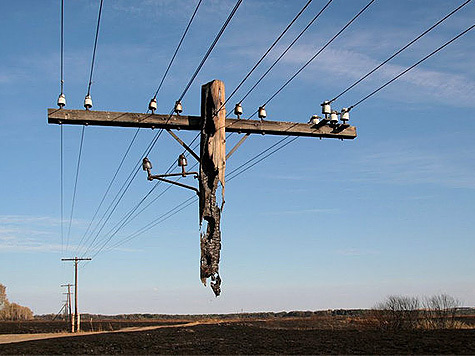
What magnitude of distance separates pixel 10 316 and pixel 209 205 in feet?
405

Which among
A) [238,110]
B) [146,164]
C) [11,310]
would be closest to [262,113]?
[238,110]

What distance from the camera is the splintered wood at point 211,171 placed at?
11633 mm

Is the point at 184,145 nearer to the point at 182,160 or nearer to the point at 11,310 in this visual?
the point at 182,160

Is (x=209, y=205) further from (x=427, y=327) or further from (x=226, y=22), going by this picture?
(x=427, y=327)

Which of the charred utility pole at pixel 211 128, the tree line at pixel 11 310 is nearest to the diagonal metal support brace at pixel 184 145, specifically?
the charred utility pole at pixel 211 128

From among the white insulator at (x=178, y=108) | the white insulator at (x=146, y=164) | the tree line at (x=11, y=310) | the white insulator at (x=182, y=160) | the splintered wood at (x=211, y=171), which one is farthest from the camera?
the tree line at (x=11, y=310)

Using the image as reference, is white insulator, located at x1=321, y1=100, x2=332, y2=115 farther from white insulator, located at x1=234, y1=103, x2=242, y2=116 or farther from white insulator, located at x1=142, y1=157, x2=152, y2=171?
white insulator, located at x1=142, y1=157, x2=152, y2=171

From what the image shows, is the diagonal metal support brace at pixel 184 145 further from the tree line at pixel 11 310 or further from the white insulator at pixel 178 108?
the tree line at pixel 11 310

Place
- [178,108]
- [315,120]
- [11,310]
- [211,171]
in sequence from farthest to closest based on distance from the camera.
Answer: [11,310], [315,120], [178,108], [211,171]

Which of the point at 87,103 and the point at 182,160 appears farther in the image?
the point at 182,160

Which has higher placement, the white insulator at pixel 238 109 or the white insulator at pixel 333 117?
the white insulator at pixel 238 109

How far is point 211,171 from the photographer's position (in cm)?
1185

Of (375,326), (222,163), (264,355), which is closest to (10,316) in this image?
(375,326)

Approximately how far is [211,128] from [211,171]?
3.07ft
